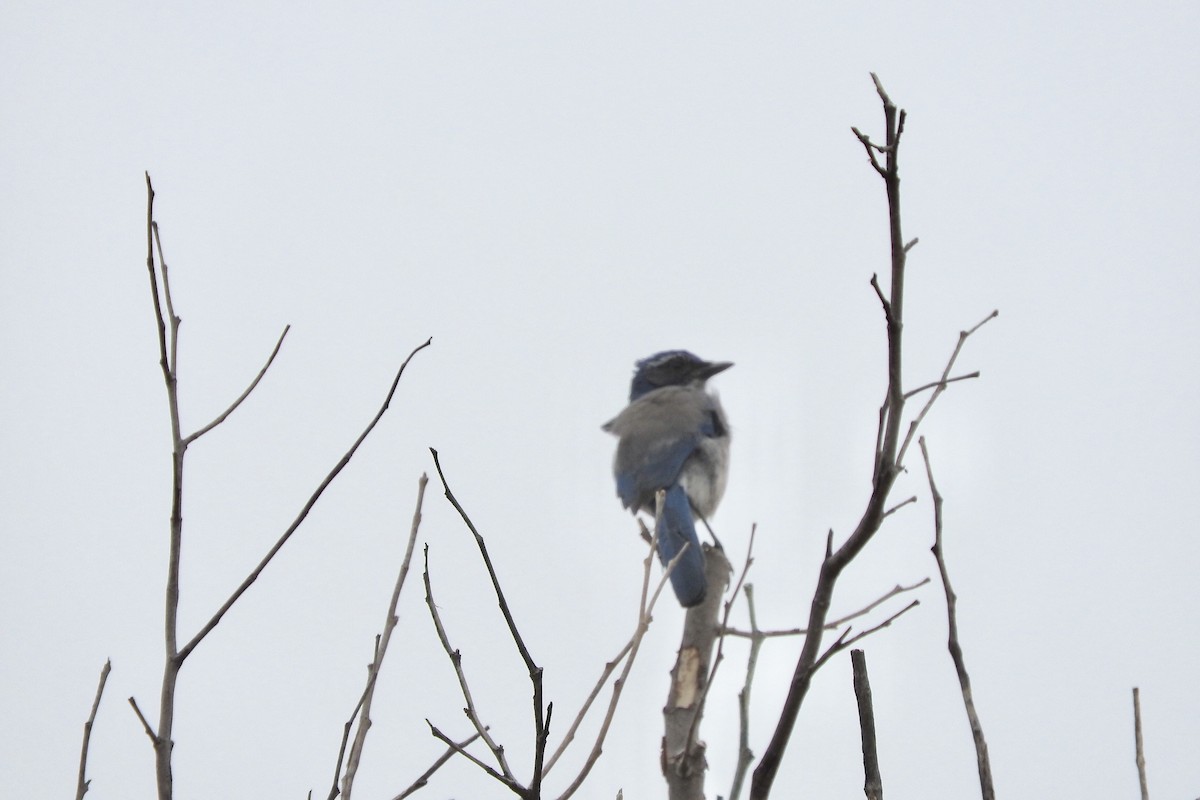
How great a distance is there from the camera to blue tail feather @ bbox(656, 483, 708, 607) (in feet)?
13.9

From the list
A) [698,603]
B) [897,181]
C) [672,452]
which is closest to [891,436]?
[897,181]

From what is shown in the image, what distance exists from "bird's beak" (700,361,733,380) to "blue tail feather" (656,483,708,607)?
199 centimetres

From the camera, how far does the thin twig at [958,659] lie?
198cm

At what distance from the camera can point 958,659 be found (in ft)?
7.00

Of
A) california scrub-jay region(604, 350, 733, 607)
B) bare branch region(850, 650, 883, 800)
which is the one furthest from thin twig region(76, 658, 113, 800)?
california scrub-jay region(604, 350, 733, 607)

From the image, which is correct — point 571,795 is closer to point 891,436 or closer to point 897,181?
point 891,436

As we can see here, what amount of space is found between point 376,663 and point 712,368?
592 cm

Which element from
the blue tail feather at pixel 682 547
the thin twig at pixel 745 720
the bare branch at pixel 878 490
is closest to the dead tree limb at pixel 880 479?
the bare branch at pixel 878 490

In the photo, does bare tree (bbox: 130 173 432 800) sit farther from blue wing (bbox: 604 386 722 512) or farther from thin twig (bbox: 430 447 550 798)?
A: blue wing (bbox: 604 386 722 512)

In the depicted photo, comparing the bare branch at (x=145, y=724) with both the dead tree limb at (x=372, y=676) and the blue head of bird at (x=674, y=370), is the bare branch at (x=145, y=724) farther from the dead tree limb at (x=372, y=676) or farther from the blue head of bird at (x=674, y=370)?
the blue head of bird at (x=674, y=370)

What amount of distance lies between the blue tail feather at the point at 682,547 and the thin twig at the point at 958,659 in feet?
5.17

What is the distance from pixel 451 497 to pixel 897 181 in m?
1.03

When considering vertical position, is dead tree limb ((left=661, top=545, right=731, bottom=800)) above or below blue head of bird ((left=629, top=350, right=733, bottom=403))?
below

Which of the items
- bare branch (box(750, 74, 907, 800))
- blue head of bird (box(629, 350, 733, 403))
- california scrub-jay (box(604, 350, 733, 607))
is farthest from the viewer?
blue head of bird (box(629, 350, 733, 403))
